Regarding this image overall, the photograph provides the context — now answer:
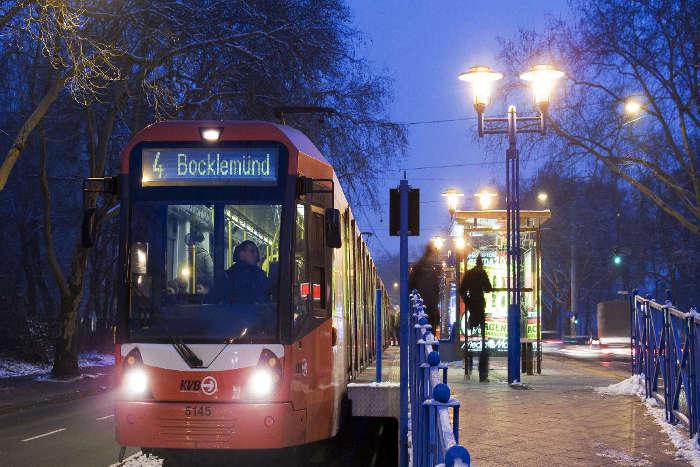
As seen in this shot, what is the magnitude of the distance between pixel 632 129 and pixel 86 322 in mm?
21750

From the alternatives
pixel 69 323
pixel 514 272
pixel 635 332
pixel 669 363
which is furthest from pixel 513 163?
pixel 69 323

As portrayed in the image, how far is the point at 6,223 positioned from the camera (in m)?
35.7

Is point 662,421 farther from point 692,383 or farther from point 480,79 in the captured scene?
point 480,79

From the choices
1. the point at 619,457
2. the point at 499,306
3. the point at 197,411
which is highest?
the point at 499,306

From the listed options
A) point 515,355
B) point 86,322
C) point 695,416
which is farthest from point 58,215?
point 695,416

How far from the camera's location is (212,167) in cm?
948

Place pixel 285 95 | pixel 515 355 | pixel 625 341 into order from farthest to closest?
pixel 625 341 → pixel 285 95 → pixel 515 355

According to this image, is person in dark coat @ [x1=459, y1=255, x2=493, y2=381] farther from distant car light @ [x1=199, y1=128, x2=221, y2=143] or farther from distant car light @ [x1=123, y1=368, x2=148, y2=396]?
distant car light @ [x1=123, y1=368, x2=148, y2=396]

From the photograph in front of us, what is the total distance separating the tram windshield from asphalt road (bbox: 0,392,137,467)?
2.21 metres

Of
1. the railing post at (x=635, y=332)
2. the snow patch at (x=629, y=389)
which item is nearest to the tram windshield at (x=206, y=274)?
the railing post at (x=635, y=332)

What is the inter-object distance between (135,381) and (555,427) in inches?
172

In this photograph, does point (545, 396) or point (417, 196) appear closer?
point (417, 196)

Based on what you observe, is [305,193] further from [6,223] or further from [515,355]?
[6,223]

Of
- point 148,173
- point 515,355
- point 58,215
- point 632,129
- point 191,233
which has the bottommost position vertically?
point 515,355
